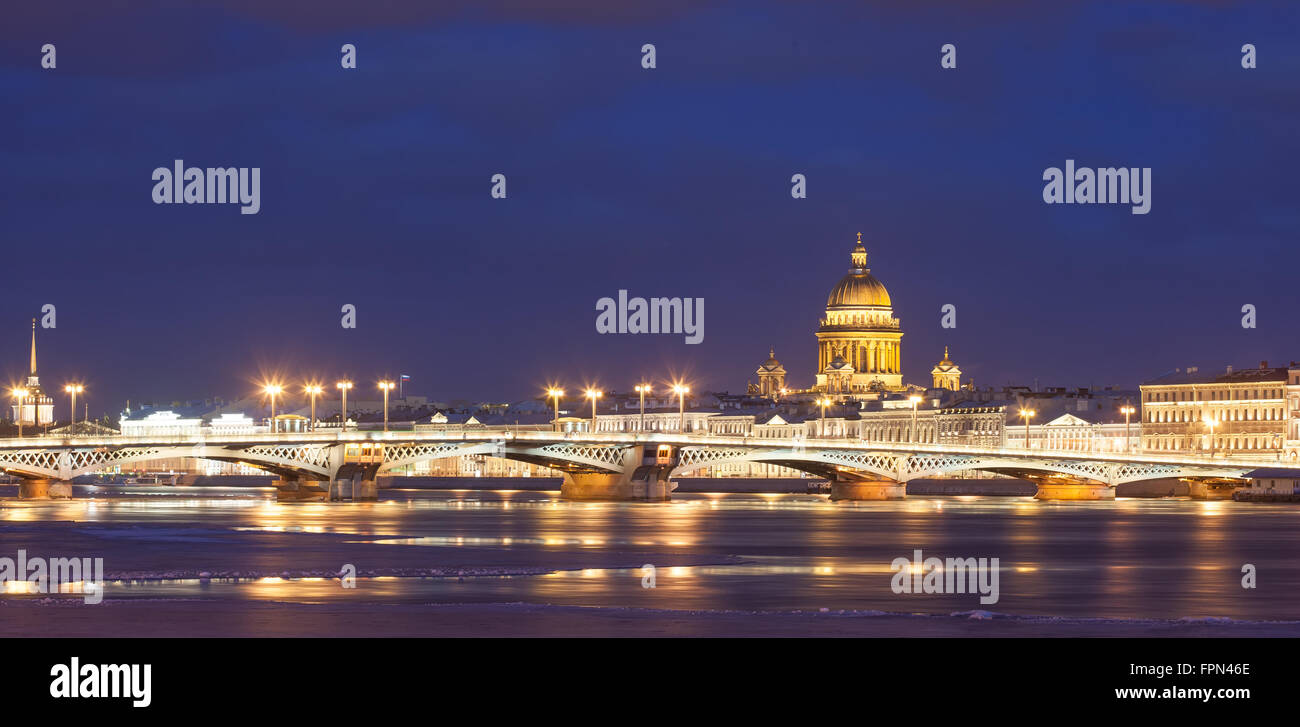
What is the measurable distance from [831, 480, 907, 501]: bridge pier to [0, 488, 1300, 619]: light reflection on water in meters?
30.6

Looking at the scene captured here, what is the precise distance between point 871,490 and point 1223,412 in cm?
4161

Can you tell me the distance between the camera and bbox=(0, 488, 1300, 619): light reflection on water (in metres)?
31.1

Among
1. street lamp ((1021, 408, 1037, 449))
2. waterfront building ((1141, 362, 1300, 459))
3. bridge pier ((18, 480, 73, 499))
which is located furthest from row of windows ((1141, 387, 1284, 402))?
bridge pier ((18, 480, 73, 499))

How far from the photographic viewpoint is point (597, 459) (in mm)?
118312

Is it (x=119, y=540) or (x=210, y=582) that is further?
(x=119, y=540)

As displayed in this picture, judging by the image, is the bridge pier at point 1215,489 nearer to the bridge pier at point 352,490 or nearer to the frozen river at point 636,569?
the bridge pier at point 352,490

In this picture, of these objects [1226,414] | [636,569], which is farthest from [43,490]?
[636,569]

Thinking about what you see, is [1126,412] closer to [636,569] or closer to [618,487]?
[618,487]

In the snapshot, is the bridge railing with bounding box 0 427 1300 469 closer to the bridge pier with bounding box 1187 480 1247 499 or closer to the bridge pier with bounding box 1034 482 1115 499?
the bridge pier with bounding box 1187 480 1247 499

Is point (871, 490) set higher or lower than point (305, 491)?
lower

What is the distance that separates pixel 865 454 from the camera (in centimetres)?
12319
